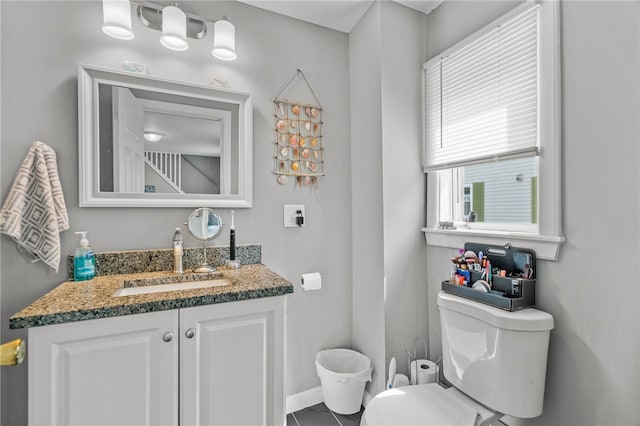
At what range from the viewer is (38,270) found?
1344 mm

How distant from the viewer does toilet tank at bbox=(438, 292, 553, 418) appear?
116cm

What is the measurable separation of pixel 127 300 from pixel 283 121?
1242mm

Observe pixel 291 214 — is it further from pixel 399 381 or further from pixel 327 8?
pixel 327 8

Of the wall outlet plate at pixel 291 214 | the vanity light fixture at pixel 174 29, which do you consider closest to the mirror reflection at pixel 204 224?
the wall outlet plate at pixel 291 214

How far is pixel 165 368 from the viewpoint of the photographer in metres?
1.06

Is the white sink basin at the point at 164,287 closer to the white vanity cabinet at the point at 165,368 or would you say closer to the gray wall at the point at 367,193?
the white vanity cabinet at the point at 165,368

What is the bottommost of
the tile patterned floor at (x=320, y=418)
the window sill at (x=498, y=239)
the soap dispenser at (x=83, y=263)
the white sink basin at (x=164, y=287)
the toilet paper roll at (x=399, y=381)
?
the tile patterned floor at (x=320, y=418)

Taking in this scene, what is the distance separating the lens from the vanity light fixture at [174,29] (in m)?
1.46

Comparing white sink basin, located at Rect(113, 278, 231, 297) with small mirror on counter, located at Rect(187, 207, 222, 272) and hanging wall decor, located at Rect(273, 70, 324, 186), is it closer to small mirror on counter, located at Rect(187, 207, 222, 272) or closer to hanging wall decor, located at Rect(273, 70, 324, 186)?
small mirror on counter, located at Rect(187, 207, 222, 272)

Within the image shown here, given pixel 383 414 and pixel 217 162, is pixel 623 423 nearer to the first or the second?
pixel 383 414

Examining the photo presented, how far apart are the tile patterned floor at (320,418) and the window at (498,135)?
1109 mm

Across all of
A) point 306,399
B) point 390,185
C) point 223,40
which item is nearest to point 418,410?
point 306,399

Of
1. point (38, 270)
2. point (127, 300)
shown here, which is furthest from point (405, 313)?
point (38, 270)

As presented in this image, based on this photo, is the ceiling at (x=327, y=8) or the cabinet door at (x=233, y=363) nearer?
the cabinet door at (x=233, y=363)
